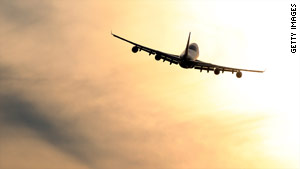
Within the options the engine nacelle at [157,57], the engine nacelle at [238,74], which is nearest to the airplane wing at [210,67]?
the engine nacelle at [238,74]

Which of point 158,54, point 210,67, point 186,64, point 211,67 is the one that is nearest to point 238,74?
point 211,67

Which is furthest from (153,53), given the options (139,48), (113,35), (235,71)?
(235,71)

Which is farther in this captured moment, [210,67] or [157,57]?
[210,67]

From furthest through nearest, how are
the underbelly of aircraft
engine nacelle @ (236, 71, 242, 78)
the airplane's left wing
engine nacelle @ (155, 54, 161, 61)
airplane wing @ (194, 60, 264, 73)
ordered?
airplane wing @ (194, 60, 264, 73) → the airplane's left wing → the underbelly of aircraft → engine nacelle @ (236, 71, 242, 78) → engine nacelle @ (155, 54, 161, 61)

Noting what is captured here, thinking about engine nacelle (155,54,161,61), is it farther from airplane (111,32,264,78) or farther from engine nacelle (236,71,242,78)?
engine nacelle (236,71,242,78)

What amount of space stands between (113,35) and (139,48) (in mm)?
7746

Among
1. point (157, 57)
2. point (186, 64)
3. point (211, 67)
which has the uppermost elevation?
point (211, 67)

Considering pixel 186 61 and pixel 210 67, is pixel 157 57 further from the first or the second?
pixel 210 67

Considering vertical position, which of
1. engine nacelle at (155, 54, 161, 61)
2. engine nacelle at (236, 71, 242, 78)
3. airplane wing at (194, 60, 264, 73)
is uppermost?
airplane wing at (194, 60, 264, 73)

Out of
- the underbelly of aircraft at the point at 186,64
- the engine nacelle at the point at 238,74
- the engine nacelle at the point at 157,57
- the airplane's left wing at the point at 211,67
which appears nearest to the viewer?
the engine nacelle at the point at 157,57

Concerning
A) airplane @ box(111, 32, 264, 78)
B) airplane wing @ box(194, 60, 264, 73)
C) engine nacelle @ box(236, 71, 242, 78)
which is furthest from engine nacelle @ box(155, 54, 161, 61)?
engine nacelle @ box(236, 71, 242, 78)

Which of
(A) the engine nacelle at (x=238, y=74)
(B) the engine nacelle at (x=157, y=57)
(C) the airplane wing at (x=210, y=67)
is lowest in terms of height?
(B) the engine nacelle at (x=157, y=57)

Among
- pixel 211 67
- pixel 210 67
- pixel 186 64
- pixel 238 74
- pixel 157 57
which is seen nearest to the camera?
pixel 157 57

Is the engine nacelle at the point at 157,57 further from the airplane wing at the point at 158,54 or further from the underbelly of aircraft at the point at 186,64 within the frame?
the underbelly of aircraft at the point at 186,64
